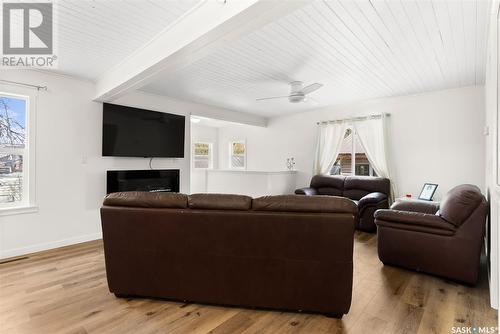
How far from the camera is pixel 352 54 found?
9.96ft

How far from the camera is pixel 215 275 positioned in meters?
2.07

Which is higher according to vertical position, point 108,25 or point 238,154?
point 108,25

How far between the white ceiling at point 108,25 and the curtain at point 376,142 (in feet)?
14.2

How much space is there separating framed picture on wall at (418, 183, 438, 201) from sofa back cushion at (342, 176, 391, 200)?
56cm

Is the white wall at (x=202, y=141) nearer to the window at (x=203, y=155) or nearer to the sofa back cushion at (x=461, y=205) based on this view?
the window at (x=203, y=155)

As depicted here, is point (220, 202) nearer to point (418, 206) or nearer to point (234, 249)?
point (234, 249)

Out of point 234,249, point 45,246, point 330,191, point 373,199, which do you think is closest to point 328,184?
point 330,191

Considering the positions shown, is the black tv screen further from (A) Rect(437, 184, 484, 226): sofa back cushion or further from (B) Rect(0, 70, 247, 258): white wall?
(A) Rect(437, 184, 484, 226): sofa back cushion

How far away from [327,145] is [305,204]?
13.8ft

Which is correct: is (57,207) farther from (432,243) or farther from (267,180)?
(432,243)

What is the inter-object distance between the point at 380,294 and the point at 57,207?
4291mm

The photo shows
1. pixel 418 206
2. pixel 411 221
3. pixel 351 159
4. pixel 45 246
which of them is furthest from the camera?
pixel 351 159

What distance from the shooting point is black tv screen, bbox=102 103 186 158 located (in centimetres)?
405

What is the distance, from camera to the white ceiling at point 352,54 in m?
Result: 2.23
